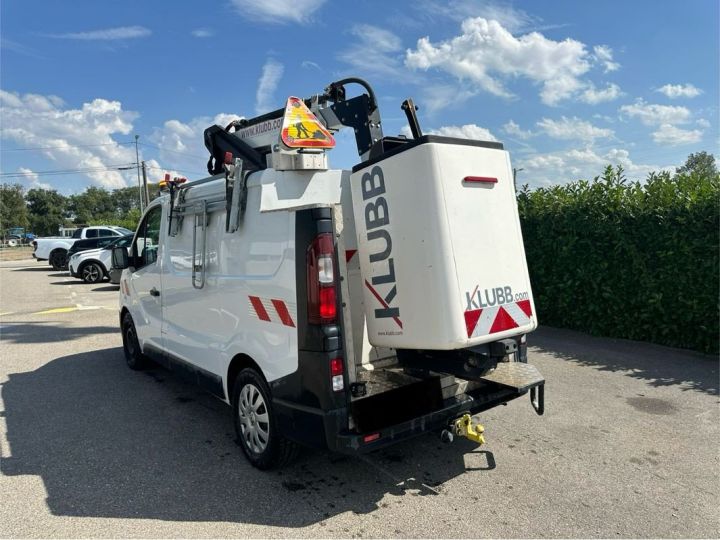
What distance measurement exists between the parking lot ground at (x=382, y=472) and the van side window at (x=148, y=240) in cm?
150

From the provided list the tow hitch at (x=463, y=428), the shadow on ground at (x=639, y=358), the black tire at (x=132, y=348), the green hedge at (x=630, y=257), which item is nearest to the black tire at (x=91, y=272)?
the black tire at (x=132, y=348)

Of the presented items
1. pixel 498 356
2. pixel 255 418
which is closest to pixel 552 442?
pixel 498 356

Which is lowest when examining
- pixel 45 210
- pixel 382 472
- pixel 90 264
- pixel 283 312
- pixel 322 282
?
pixel 382 472

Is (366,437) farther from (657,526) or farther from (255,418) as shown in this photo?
(657,526)

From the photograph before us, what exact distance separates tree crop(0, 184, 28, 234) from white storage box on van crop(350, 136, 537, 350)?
271ft

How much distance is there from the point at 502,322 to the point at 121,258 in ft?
16.1

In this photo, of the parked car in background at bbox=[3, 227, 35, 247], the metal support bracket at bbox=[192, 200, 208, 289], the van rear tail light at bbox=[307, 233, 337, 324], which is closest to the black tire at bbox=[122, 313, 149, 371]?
the metal support bracket at bbox=[192, 200, 208, 289]

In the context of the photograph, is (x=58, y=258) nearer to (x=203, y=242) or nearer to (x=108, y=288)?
(x=108, y=288)

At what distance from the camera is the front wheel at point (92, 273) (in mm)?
17812

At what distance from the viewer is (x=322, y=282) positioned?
307cm

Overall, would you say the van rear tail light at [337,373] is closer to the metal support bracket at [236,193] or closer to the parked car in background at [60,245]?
the metal support bracket at [236,193]

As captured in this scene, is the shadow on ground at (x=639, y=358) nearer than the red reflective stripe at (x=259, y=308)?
No

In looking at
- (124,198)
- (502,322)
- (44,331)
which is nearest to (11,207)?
(124,198)

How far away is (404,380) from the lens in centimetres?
353
